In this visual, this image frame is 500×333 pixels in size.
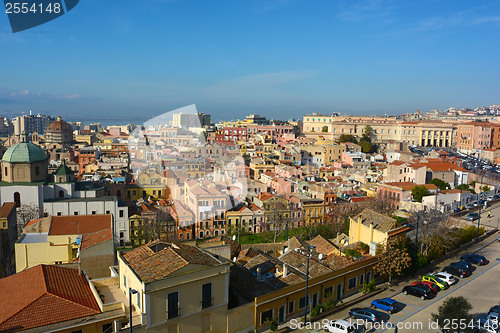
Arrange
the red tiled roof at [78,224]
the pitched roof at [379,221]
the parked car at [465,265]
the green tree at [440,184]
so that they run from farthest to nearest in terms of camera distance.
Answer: the green tree at [440,184] → the red tiled roof at [78,224] → the parked car at [465,265] → the pitched roof at [379,221]

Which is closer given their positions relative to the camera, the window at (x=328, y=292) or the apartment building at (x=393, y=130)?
the window at (x=328, y=292)

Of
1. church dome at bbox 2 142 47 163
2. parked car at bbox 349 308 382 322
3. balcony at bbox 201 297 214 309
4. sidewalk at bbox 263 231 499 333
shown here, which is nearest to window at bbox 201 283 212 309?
balcony at bbox 201 297 214 309

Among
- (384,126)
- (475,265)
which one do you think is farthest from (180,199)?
(384,126)

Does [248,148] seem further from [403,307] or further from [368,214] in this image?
[403,307]

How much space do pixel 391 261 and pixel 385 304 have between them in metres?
2.03

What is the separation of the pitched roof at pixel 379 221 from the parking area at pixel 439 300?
196cm

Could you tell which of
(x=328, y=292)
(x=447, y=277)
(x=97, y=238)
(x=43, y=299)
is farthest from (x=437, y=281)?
(x=43, y=299)

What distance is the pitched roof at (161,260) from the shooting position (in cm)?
840

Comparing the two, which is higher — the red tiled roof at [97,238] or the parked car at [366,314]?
the red tiled roof at [97,238]

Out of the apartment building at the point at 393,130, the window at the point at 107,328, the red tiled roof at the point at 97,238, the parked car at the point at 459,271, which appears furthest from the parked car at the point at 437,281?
the apartment building at the point at 393,130

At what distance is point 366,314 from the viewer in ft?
35.0

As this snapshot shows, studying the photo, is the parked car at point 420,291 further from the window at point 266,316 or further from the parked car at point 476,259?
the window at point 266,316

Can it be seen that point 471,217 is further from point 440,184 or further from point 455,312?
point 455,312

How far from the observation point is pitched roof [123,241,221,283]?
8.40 metres
